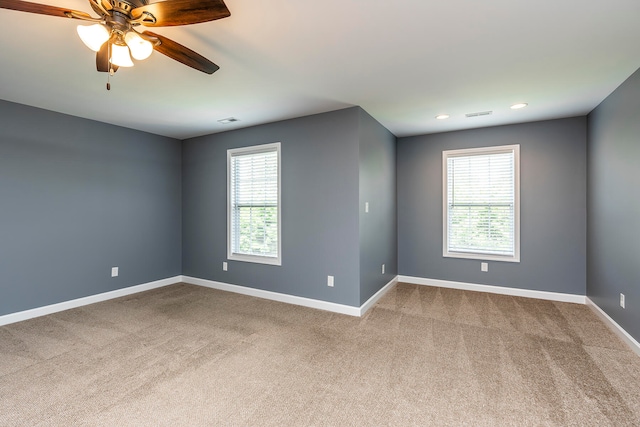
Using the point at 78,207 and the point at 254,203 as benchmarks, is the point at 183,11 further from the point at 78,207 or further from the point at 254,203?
the point at 78,207

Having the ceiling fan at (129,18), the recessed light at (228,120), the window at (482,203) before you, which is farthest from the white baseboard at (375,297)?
the ceiling fan at (129,18)

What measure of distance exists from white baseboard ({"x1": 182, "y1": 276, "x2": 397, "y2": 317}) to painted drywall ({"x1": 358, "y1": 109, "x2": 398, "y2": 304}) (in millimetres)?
99

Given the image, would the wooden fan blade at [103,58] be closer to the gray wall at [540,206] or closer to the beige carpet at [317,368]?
the beige carpet at [317,368]

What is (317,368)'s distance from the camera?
7.84ft

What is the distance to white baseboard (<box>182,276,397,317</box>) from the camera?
141 inches

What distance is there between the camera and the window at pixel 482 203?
14.0ft

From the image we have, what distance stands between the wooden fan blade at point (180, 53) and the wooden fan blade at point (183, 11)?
0.12 m

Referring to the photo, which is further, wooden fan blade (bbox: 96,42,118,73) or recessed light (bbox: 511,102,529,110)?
recessed light (bbox: 511,102,529,110)

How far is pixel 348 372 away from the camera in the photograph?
7.64ft

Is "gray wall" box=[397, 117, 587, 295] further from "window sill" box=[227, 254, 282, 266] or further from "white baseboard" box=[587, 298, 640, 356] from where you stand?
"window sill" box=[227, 254, 282, 266]

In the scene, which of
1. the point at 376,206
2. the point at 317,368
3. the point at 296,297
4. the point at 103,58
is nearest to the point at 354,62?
the point at 103,58

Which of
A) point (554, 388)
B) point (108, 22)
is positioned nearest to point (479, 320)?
point (554, 388)

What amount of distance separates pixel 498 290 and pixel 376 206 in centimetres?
218

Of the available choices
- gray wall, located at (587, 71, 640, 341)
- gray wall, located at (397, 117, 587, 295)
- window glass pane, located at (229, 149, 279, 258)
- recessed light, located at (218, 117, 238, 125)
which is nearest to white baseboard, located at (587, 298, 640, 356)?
gray wall, located at (587, 71, 640, 341)
